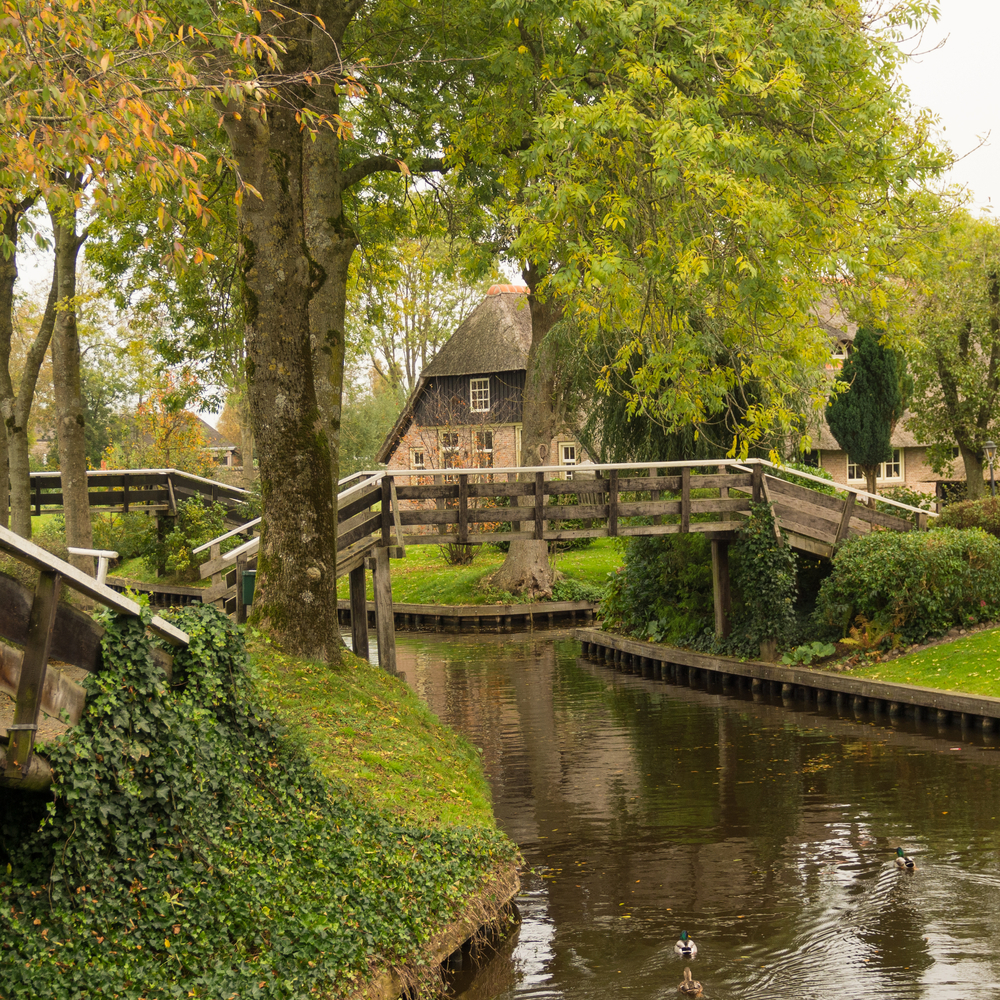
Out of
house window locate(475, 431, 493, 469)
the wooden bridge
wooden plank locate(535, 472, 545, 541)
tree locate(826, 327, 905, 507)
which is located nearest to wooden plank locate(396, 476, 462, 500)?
the wooden bridge

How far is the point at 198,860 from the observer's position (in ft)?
22.2

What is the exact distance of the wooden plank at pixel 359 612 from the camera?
1723 centimetres

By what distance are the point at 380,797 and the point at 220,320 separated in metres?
11.3

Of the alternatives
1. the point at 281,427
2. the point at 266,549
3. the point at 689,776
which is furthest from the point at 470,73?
the point at 689,776

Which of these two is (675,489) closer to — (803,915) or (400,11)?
(400,11)

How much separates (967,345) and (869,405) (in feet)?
11.0

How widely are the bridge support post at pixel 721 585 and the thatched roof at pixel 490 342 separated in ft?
79.5

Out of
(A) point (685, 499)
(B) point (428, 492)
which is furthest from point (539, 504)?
(A) point (685, 499)

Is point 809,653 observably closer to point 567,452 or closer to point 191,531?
point 191,531

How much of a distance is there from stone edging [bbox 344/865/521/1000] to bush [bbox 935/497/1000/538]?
14.4m

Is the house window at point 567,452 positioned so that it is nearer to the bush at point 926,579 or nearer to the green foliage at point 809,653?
the green foliage at point 809,653

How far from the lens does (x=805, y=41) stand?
12.2 metres

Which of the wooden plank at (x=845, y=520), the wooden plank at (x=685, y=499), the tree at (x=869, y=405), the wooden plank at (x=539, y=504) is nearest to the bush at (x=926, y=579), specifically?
the wooden plank at (x=845, y=520)

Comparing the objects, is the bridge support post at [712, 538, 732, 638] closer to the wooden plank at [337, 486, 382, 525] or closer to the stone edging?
the wooden plank at [337, 486, 382, 525]
